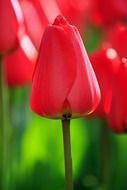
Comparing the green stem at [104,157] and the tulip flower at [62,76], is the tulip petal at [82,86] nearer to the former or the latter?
the tulip flower at [62,76]

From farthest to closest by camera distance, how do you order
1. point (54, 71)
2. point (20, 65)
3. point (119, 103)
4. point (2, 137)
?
point (20, 65) < point (2, 137) < point (119, 103) < point (54, 71)

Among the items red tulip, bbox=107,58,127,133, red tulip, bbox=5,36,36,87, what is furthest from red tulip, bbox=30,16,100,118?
red tulip, bbox=5,36,36,87

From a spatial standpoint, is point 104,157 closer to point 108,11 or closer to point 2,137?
point 2,137

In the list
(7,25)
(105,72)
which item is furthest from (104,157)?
(7,25)

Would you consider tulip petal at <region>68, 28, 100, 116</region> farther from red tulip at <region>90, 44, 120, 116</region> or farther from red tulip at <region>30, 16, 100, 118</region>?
red tulip at <region>90, 44, 120, 116</region>

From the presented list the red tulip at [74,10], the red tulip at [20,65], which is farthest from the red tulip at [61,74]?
the red tulip at [74,10]
